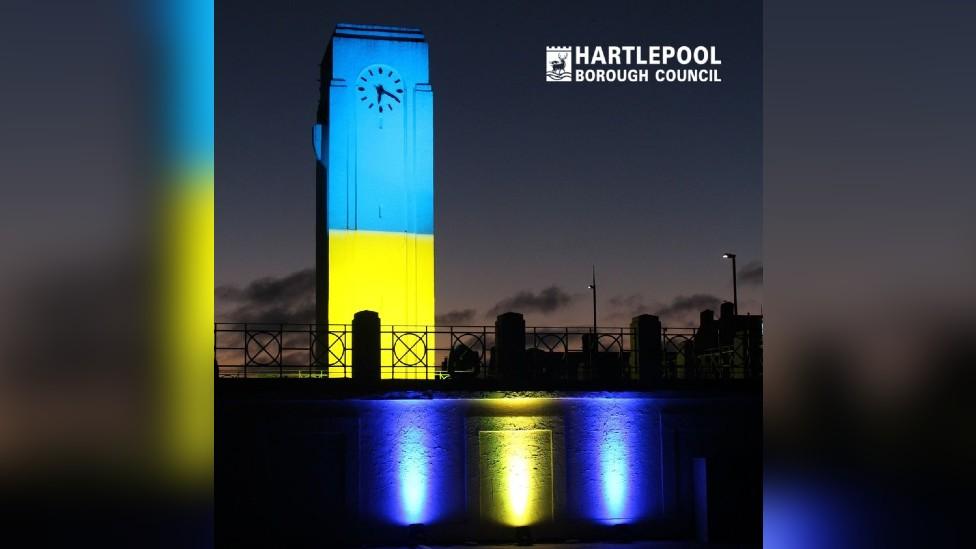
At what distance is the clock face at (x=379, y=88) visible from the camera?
88.3 ft

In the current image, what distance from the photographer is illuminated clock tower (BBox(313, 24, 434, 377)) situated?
26.7 meters

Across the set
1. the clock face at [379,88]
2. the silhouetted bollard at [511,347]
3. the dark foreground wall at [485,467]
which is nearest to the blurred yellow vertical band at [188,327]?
the dark foreground wall at [485,467]

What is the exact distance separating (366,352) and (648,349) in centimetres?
540

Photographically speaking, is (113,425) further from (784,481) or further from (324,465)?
(324,465)

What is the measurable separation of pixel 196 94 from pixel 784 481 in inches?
73.3

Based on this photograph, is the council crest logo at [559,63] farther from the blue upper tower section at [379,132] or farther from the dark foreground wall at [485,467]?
the dark foreground wall at [485,467]

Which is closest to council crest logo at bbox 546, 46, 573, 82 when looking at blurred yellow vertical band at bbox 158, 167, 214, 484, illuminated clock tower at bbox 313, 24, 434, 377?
illuminated clock tower at bbox 313, 24, 434, 377

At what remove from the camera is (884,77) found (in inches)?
111

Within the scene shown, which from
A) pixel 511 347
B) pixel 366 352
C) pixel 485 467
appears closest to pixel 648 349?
pixel 511 347

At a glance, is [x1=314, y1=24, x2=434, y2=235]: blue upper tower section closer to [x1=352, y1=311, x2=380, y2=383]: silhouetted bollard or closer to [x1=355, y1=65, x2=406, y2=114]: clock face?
[x1=355, y1=65, x2=406, y2=114]: clock face

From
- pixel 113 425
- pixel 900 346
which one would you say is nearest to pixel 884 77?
pixel 900 346

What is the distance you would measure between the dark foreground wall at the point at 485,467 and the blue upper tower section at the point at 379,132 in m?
7.96

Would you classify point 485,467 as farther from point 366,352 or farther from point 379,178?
point 379,178

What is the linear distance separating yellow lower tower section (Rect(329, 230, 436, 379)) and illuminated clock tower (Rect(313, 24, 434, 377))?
0.9 inches
